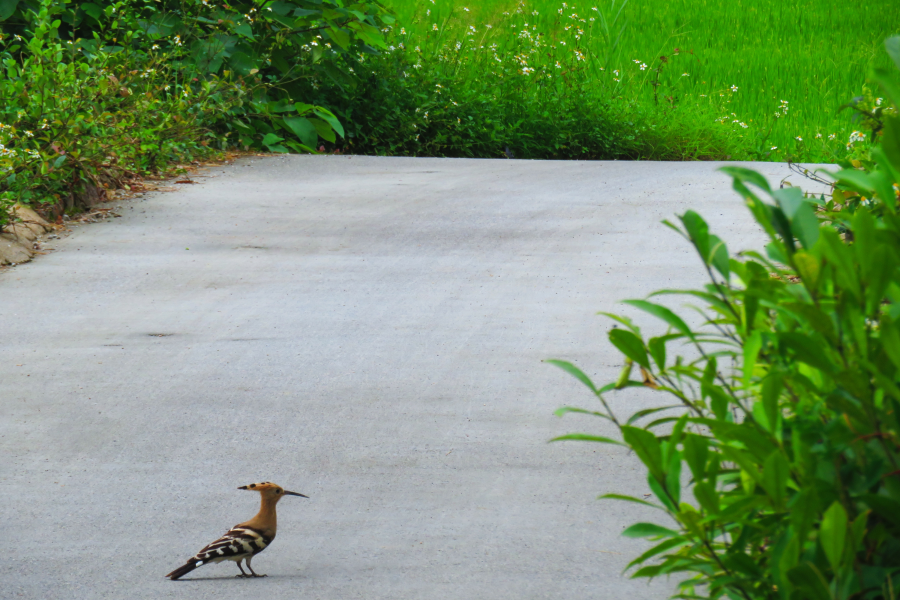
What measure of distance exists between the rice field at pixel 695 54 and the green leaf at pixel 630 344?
896cm

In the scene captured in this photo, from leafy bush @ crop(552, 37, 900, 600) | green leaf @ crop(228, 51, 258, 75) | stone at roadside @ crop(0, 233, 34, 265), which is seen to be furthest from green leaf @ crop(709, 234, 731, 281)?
green leaf @ crop(228, 51, 258, 75)

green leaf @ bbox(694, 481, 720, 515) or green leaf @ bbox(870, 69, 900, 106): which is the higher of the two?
green leaf @ bbox(870, 69, 900, 106)

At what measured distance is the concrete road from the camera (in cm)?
277

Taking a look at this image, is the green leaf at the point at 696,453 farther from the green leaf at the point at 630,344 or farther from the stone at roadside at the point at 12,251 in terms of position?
the stone at roadside at the point at 12,251

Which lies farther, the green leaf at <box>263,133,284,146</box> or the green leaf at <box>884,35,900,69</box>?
the green leaf at <box>263,133,284,146</box>

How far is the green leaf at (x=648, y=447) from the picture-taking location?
1.12 m

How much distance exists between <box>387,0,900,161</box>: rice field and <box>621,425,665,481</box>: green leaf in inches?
356

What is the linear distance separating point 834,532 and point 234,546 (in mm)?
1926

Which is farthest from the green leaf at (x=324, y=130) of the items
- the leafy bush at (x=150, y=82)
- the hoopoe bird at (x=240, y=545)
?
the hoopoe bird at (x=240, y=545)

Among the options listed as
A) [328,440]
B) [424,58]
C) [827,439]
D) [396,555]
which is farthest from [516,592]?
[424,58]

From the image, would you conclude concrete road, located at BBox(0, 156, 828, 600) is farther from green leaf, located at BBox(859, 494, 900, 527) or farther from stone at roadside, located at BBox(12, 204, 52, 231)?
green leaf, located at BBox(859, 494, 900, 527)

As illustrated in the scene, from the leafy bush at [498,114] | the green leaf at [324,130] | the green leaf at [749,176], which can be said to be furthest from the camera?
the leafy bush at [498,114]

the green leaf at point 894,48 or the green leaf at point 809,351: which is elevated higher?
the green leaf at point 894,48

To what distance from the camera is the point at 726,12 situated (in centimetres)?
1571
